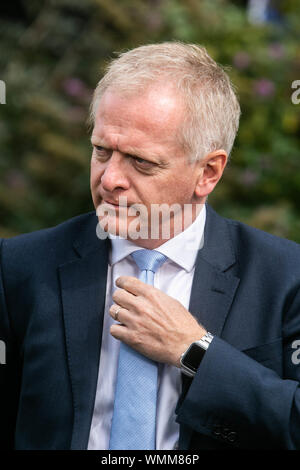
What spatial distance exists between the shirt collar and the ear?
125mm

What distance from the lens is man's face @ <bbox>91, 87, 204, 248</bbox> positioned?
1757mm

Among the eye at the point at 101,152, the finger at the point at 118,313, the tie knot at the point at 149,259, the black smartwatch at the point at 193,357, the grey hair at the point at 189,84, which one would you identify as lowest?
the black smartwatch at the point at 193,357

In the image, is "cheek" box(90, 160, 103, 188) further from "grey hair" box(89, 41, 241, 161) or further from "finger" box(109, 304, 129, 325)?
"finger" box(109, 304, 129, 325)

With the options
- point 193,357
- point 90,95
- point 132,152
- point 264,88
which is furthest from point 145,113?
point 90,95

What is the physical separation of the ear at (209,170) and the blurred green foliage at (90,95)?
237 centimetres

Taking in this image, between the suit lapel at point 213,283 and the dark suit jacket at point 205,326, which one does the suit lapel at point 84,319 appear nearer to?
the dark suit jacket at point 205,326

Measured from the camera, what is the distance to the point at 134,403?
1.80 metres

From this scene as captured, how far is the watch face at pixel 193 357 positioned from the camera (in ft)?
5.81

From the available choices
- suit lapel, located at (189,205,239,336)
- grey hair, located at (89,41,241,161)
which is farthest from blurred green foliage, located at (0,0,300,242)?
grey hair, located at (89,41,241,161)

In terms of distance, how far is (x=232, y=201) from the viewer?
470cm

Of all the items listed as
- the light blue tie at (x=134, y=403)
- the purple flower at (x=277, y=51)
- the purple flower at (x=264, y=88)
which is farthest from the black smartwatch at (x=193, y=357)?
the purple flower at (x=277, y=51)

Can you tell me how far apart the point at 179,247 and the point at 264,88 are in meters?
3.08

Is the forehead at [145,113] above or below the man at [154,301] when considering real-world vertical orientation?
above

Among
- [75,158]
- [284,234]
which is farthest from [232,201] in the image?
[75,158]
